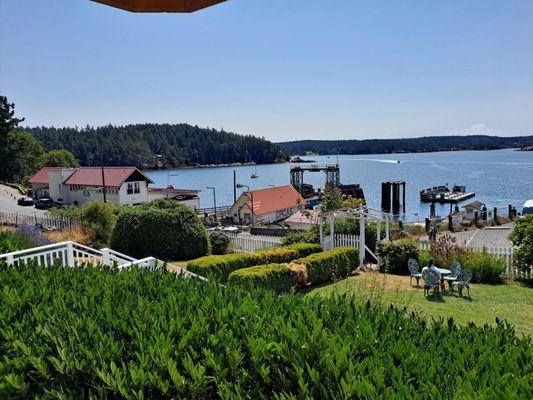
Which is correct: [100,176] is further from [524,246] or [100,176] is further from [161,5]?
[161,5]

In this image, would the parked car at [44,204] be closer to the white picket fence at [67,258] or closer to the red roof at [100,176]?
the red roof at [100,176]

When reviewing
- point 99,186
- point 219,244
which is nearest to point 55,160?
point 99,186

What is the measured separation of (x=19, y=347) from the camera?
8.55 feet

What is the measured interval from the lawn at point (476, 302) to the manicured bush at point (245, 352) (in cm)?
466

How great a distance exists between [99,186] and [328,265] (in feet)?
121

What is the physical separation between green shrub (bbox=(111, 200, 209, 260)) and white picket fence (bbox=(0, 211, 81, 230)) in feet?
20.6

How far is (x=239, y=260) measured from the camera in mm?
11727

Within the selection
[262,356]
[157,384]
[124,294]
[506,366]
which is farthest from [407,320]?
[124,294]

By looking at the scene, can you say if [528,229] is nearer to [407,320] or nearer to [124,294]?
[407,320]

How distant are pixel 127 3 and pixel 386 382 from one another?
2724 mm

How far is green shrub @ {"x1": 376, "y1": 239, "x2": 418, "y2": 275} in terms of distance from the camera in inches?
523

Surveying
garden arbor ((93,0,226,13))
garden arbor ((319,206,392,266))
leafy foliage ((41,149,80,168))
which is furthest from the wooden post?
leafy foliage ((41,149,80,168))

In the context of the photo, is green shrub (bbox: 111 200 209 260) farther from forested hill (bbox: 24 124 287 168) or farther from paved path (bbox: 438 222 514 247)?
forested hill (bbox: 24 124 287 168)

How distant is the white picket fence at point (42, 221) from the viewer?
22094 millimetres
